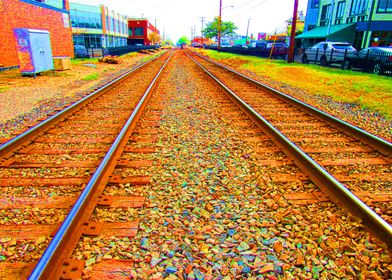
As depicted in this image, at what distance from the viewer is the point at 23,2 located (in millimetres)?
20219

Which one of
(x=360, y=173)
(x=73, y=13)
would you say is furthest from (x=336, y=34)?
(x=73, y=13)

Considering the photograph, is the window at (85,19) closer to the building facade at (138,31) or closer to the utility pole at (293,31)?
the building facade at (138,31)

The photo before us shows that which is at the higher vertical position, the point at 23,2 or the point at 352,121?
the point at 23,2

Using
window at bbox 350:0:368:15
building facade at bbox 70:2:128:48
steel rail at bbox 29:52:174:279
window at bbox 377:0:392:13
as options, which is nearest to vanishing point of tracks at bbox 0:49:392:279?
steel rail at bbox 29:52:174:279

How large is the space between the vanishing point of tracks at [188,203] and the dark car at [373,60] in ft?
45.6

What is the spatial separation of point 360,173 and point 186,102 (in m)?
5.53

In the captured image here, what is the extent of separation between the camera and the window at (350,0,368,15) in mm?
33125

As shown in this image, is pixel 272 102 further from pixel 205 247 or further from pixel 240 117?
pixel 205 247

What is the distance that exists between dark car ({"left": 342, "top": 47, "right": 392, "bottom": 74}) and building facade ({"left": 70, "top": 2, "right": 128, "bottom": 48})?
5522 centimetres

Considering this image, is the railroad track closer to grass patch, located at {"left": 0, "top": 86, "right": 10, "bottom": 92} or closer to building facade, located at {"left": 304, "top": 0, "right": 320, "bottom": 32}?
grass patch, located at {"left": 0, "top": 86, "right": 10, "bottom": 92}

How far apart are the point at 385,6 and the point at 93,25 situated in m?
58.1

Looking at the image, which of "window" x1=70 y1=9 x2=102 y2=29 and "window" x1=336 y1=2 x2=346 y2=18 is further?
"window" x1=70 y1=9 x2=102 y2=29

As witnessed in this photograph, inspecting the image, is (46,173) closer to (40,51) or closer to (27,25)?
(40,51)

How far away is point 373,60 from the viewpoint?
17594mm
